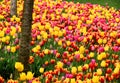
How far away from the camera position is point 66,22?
1152 cm

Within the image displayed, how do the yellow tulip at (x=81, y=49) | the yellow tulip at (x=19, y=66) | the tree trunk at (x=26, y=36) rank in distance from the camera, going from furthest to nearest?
the yellow tulip at (x=81, y=49) → the tree trunk at (x=26, y=36) → the yellow tulip at (x=19, y=66)

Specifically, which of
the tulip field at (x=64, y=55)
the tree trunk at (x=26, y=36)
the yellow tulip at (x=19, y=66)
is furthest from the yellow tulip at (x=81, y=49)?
the yellow tulip at (x=19, y=66)

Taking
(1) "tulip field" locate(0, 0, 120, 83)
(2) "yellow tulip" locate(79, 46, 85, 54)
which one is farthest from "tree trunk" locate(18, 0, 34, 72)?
(2) "yellow tulip" locate(79, 46, 85, 54)

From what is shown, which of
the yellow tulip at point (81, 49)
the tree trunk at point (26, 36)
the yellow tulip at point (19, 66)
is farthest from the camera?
the yellow tulip at point (81, 49)

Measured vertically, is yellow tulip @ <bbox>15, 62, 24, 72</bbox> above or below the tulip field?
above

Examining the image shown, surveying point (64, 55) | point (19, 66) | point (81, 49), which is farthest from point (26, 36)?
point (81, 49)

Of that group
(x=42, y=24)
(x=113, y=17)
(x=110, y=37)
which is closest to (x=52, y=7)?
(x=113, y=17)

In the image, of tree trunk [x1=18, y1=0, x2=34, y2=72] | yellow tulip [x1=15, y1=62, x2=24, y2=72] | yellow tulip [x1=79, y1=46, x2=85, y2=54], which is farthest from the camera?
yellow tulip [x1=79, y1=46, x2=85, y2=54]

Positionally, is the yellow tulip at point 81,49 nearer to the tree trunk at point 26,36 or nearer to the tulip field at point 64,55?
the tulip field at point 64,55

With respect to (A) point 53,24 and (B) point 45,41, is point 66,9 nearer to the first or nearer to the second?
(A) point 53,24

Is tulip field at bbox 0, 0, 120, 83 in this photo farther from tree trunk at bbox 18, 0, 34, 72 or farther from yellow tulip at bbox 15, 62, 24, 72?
tree trunk at bbox 18, 0, 34, 72

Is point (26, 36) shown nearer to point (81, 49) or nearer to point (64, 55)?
point (64, 55)

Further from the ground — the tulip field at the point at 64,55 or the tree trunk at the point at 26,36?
the tree trunk at the point at 26,36

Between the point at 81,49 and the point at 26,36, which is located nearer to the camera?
the point at 26,36
